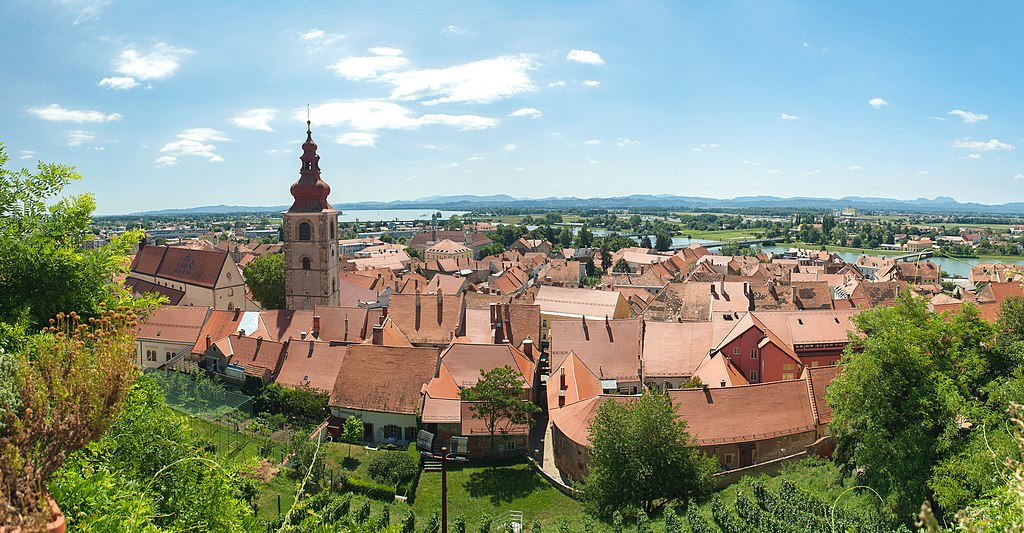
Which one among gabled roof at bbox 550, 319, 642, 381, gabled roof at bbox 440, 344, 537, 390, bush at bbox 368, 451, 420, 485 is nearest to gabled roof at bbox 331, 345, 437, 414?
gabled roof at bbox 440, 344, 537, 390

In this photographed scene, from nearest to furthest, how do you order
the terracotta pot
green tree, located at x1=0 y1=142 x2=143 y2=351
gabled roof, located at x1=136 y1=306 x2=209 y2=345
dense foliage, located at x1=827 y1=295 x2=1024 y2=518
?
the terracotta pot, green tree, located at x1=0 y1=142 x2=143 y2=351, dense foliage, located at x1=827 y1=295 x2=1024 y2=518, gabled roof, located at x1=136 y1=306 x2=209 y2=345

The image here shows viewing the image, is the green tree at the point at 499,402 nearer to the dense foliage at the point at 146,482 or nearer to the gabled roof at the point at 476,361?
the gabled roof at the point at 476,361

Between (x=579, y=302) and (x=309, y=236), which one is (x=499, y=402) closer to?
(x=309, y=236)

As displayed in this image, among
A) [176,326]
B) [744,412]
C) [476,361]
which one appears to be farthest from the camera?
[176,326]

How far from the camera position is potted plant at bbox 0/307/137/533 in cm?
502

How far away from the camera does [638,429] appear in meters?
24.5

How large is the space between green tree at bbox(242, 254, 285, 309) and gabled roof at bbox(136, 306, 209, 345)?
46.7 feet

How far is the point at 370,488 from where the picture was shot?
28.5 m

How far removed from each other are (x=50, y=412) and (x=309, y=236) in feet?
158

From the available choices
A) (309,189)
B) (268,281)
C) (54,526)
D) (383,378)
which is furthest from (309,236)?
(54,526)

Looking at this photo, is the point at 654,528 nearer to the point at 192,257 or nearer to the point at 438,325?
the point at 438,325

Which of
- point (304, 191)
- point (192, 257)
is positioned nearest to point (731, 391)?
point (304, 191)

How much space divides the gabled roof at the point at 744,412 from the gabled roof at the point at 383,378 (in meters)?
13.9

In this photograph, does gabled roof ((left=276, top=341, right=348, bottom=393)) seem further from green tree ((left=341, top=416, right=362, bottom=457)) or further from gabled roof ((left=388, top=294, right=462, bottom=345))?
gabled roof ((left=388, top=294, right=462, bottom=345))
